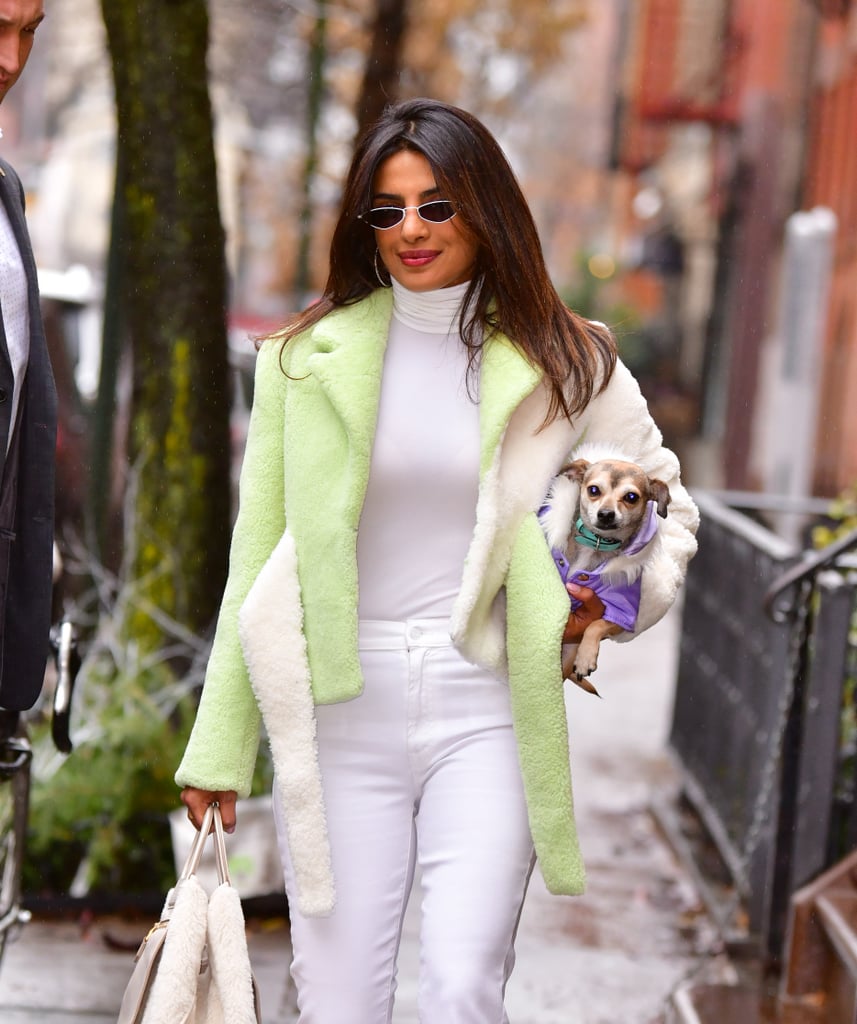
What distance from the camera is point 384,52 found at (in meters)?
13.3

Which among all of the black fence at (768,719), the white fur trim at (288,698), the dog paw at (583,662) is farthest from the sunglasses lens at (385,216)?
the black fence at (768,719)

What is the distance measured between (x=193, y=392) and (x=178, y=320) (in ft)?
0.92

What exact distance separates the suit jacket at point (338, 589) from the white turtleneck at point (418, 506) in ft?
0.17

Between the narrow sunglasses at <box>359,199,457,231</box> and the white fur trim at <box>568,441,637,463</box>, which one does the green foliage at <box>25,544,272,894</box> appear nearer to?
the white fur trim at <box>568,441,637,463</box>

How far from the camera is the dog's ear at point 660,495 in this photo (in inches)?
124

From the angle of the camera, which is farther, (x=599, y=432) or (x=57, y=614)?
(x=57, y=614)

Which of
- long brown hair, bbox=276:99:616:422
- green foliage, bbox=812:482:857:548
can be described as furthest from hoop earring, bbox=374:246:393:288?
green foliage, bbox=812:482:857:548

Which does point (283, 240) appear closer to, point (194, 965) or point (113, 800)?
point (113, 800)

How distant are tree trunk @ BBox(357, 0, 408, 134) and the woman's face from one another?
992 cm

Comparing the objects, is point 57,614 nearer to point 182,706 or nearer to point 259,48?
point 182,706

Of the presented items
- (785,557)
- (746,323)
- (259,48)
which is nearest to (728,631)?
(785,557)

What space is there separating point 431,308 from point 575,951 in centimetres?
336

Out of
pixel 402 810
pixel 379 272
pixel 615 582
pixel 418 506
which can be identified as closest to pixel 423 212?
pixel 379 272

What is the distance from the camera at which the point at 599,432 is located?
3.19 metres
